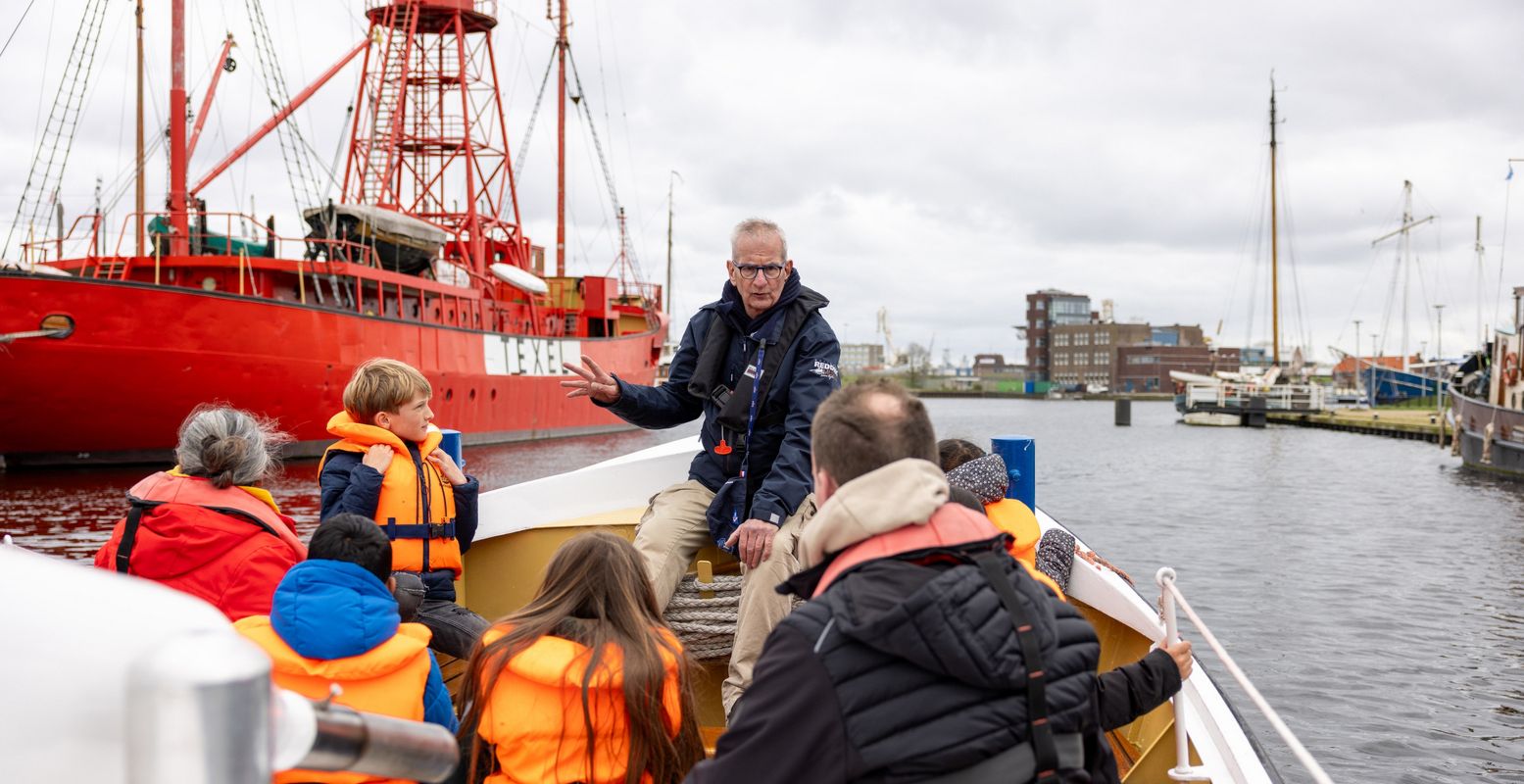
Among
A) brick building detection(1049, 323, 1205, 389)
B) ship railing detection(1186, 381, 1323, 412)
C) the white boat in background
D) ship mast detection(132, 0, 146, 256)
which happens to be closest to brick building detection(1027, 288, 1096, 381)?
brick building detection(1049, 323, 1205, 389)

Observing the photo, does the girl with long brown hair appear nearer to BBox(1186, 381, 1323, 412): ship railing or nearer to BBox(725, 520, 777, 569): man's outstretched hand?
BBox(725, 520, 777, 569): man's outstretched hand

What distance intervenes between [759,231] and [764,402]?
2.16 ft

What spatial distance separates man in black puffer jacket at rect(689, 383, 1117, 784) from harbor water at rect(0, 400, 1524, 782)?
4.17 metres

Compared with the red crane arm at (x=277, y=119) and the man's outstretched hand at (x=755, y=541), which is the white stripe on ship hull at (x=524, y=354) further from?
the man's outstretched hand at (x=755, y=541)

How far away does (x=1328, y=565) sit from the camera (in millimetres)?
17391

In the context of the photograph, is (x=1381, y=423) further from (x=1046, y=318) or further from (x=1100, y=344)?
(x=1046, y=318)

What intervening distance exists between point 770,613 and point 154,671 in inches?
125

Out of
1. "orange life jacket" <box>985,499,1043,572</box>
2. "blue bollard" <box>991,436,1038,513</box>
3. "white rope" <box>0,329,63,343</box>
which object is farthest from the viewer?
"white rope" <box>0,329,63,343</box>

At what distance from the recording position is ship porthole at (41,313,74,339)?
19391 mm

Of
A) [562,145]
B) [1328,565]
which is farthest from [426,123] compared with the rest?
[1328,565]

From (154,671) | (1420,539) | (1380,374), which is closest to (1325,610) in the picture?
(1420,539)

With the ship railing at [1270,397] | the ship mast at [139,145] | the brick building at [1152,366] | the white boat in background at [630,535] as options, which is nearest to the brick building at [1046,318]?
the brick building at [1152,366]

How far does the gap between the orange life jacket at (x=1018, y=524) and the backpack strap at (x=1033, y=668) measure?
6.54 ft

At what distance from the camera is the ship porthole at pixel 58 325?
63.6 ft
